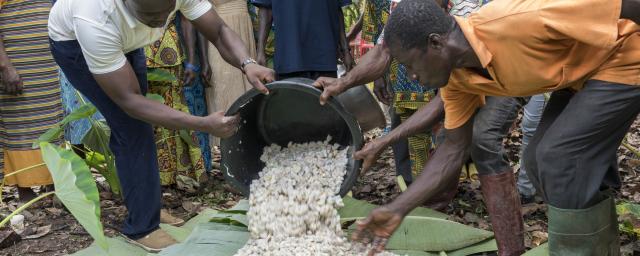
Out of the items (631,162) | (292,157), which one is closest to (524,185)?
(631,162)

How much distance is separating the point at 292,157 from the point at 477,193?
135 cm

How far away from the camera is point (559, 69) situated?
229cm

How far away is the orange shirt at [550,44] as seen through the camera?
2.14m

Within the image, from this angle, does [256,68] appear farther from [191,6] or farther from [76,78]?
[76,78]

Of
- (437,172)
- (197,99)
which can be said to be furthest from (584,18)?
(197,99)

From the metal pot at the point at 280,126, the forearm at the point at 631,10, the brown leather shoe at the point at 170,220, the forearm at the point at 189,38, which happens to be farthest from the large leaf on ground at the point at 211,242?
the forearm at the point at 631,10

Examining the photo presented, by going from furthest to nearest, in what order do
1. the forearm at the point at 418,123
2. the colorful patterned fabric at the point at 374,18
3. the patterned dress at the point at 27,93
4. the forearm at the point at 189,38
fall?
1. the forearm at the point at 189,38
2. the patterned dress at the point at 27,93
3. the colorful patterned fabric at the point at 374,18
4. the forearm at the point at 418,123

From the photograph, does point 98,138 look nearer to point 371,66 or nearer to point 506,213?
point 371,66

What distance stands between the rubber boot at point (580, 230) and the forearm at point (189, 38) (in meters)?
2.80

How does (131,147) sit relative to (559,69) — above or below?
below

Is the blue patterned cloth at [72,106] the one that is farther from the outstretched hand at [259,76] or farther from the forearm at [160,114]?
the outstretched hand at [259,76]

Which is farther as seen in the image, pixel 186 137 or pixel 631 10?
pixel 186 137

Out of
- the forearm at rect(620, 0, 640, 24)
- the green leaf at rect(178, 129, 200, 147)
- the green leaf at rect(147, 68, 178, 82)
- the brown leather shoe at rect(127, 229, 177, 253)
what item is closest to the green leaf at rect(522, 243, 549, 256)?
the forearm at rect(620, 0, 640, 24)

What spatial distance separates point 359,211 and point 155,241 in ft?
3.25
